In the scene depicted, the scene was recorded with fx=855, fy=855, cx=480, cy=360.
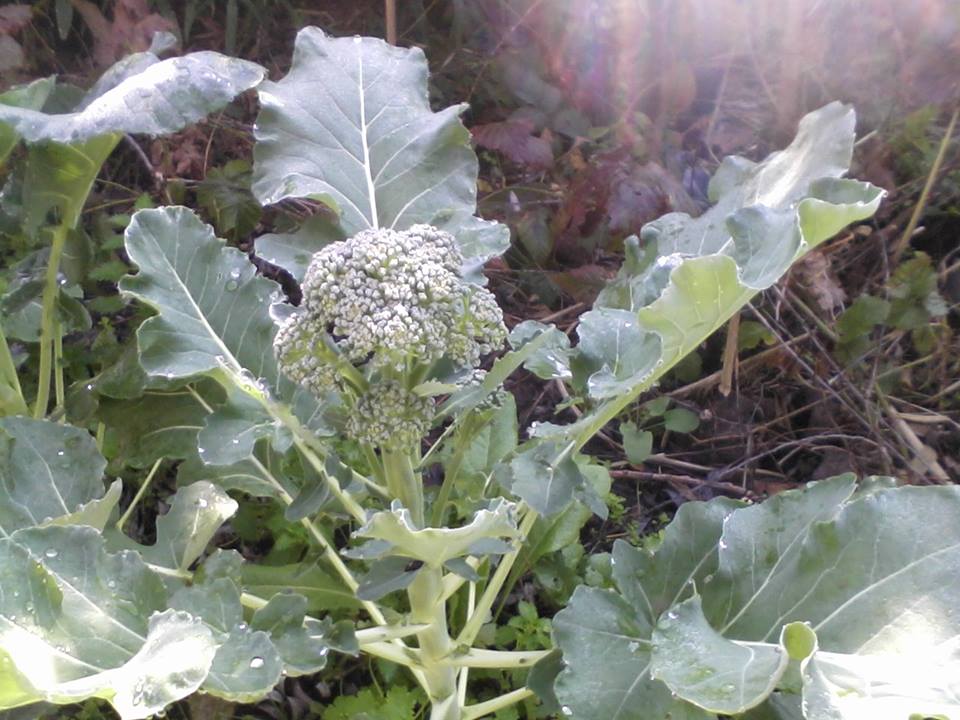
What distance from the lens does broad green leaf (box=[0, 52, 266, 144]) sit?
3.43 ft

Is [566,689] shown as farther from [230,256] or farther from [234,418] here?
[230,256]

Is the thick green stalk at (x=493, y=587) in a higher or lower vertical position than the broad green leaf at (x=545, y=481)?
lower

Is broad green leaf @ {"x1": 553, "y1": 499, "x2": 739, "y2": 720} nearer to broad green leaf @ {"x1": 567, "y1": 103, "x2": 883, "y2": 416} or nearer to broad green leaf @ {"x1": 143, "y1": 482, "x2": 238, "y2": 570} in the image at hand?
broad green leaf @ {"x1": 567, "y1": 103, "x2": 883, "y2": 416}

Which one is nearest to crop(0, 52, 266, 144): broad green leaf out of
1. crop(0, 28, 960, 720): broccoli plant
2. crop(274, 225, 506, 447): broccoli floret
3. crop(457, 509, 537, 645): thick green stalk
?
crop(0, 28, 960, 720): broccoli plant

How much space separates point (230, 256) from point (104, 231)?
3.46ft

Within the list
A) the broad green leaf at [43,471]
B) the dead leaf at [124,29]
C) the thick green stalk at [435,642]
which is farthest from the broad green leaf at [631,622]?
the dead leaf at [124,29]

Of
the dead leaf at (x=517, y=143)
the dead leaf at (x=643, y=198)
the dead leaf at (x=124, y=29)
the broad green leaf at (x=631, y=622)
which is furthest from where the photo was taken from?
the dead leaf at (x=124, y=29)

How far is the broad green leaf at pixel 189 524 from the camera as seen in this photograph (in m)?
1.09

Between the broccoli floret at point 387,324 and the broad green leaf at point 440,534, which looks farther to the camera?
the broccoli floret at point 387,324

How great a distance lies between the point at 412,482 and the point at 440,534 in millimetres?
258

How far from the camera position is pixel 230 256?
3.85ft

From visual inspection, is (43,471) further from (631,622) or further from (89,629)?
(631,622)

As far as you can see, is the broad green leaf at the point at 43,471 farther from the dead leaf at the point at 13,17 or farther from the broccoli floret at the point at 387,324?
the dead leaf at the point at 13,17

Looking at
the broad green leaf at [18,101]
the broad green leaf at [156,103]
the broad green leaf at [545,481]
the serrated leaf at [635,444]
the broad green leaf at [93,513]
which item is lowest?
the serrated leaf at [635,444]
